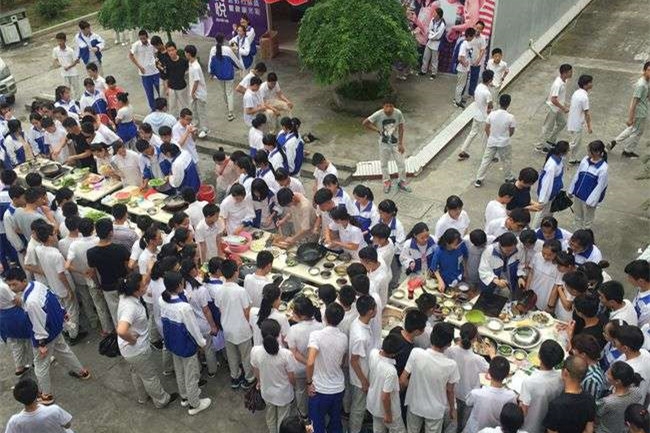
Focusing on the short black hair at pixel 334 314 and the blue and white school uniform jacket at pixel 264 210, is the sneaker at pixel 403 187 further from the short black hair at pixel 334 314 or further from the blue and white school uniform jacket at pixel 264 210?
the short black hair at pixel 334 314

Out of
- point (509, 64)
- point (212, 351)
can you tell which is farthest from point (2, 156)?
point (509, 64)

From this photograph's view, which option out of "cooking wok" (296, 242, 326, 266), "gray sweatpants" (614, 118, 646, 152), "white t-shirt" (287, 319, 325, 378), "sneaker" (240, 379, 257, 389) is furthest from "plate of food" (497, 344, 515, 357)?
"gray sweatpants" (614, 118, 646, 152)

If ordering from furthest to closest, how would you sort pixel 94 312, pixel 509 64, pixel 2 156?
pixel 509 64 → pixel 2 156 → pixel 94 312

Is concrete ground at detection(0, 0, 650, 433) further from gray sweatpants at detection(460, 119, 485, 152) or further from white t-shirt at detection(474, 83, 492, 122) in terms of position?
white t-shirt at detection(474, 83, 492, 122)

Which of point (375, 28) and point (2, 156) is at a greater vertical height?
point (375, 28)

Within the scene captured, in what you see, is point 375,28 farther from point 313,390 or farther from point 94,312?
→ point 313,390

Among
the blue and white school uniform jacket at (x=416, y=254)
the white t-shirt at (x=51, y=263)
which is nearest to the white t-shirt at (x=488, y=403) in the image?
the blue and white school uniform jacket at (x=416, y=254)

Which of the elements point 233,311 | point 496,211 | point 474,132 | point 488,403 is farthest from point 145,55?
point 488,403

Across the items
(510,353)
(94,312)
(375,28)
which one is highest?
(375,28)

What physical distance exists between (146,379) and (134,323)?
813 millimetres

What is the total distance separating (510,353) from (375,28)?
826 centimetres

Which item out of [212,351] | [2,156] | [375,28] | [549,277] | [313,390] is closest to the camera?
[313,390]

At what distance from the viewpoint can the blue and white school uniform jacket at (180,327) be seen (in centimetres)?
659

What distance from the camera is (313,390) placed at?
6.27 metres
